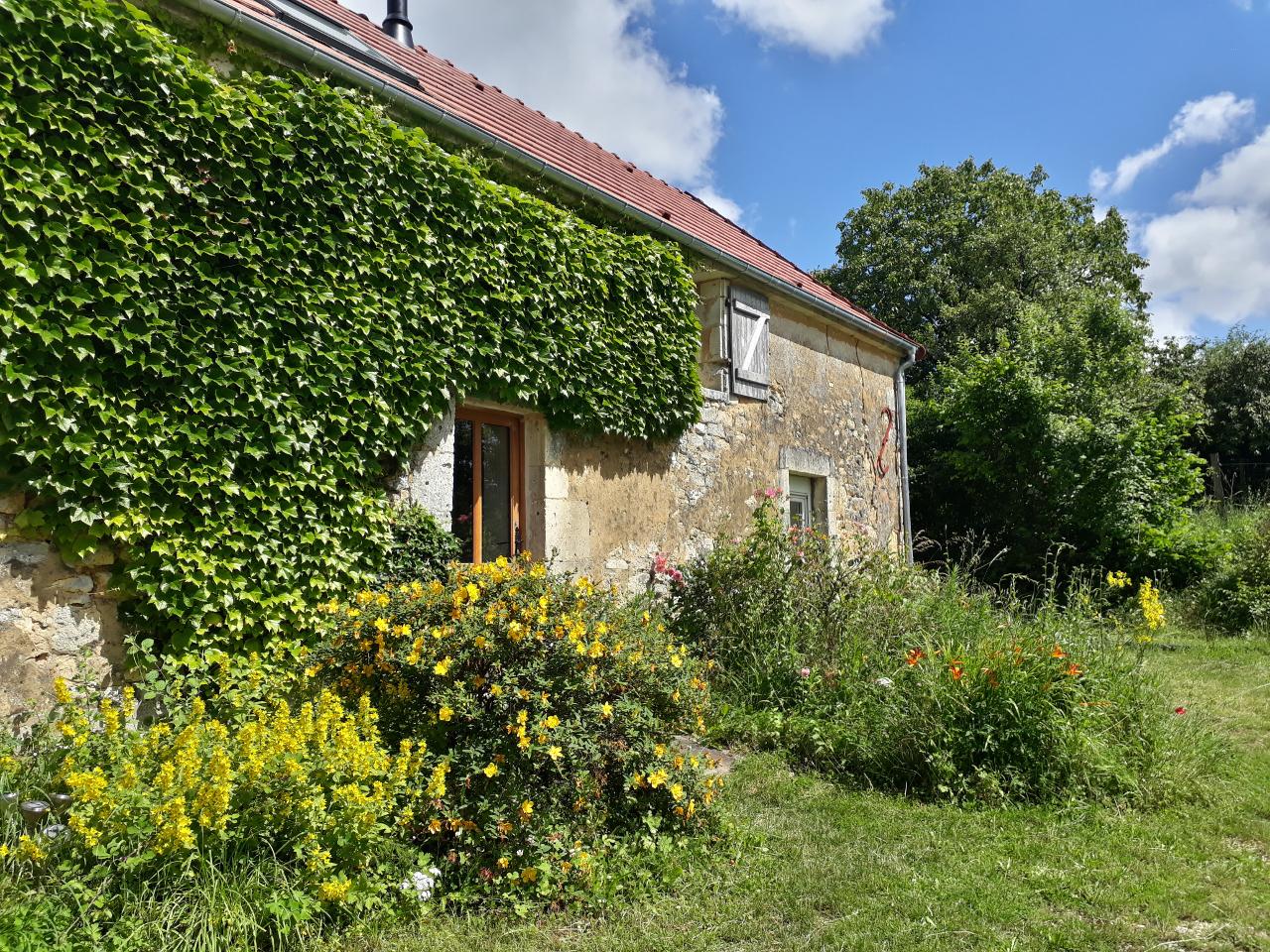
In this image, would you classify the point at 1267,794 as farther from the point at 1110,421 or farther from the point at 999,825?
the point at 1110,421

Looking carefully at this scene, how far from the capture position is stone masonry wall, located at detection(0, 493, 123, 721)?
3369mm

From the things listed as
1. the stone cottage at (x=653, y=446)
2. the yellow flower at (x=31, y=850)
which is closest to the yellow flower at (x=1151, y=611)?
the stone cottage at (x=653, y=446)

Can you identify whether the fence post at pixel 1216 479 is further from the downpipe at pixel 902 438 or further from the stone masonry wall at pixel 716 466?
the stone masonry wall at pixel 716 466

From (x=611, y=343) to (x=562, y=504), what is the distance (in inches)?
53.0

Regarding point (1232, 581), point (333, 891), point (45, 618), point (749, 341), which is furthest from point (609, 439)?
point (1232, 581)

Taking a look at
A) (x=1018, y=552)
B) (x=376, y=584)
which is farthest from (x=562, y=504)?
(x=1018, y=552)

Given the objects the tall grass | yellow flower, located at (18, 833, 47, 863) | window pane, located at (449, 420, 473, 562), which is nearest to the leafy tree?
the tall grass

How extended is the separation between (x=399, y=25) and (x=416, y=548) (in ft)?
20.0

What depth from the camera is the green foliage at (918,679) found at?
4.08 m

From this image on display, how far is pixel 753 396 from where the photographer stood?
801cm

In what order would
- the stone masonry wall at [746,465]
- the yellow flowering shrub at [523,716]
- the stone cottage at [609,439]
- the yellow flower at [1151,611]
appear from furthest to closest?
the stone masonry wall at [746,465], the yellow flower at [1151,611], the stone cottage at [609,439], the yellow flowering shrub at [523,716]

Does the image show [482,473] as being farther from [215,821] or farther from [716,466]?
[215,821]

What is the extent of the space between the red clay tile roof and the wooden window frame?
1.91m

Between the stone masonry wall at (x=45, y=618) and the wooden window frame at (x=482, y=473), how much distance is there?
2271 millimetres
